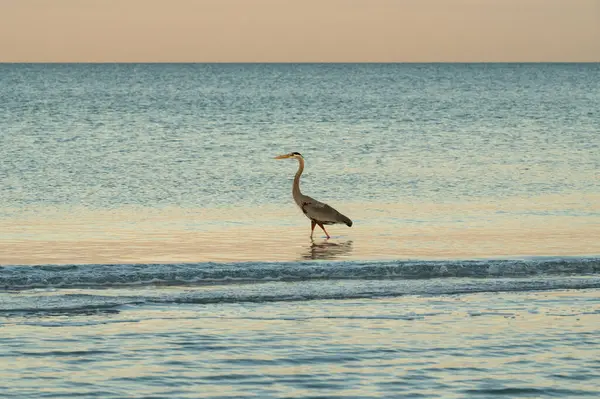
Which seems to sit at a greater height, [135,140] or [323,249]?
[135,140]

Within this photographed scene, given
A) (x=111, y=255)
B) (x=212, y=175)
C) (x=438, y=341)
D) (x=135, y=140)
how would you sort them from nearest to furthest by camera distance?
(x=438, y=341) → (x=111, y=255) → (x=212, y=175) → (x=135, y=140)

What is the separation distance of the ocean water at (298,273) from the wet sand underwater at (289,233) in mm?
85

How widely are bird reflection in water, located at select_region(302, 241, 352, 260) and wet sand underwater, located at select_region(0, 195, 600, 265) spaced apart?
0.05 feet

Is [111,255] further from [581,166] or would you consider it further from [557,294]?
[581,166]

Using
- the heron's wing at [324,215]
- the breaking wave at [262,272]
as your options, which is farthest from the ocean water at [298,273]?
the heron's wing at [324,215]

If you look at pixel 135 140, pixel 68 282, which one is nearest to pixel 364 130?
pixel 135 140

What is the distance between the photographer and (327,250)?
778 inches

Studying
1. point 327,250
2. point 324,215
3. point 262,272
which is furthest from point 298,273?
point 324,215

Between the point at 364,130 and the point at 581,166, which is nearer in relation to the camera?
the point at 581,166

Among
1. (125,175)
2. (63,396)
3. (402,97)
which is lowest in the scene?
(63,396)

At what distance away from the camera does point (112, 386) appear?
32.9 feet

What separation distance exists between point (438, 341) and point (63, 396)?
12.3 ft

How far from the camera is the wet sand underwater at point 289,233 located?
18891 mm

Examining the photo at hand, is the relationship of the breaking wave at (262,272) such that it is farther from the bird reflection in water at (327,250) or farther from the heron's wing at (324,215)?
the heron's wing at (324,215)
